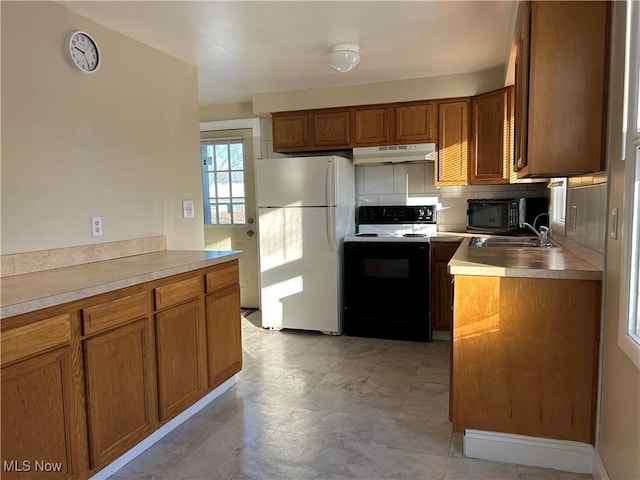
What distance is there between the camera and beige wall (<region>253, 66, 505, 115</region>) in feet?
12.4

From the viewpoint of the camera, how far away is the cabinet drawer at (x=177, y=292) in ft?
7.30

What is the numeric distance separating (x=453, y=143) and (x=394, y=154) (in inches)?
20.0

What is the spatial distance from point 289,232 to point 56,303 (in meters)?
2.54

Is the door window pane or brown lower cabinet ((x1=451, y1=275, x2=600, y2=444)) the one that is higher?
the door window pane

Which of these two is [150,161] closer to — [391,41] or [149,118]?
[149,118]

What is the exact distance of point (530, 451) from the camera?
6.79 feet

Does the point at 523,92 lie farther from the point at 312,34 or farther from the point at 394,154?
the point at 394,154

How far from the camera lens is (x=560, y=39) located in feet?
6.14

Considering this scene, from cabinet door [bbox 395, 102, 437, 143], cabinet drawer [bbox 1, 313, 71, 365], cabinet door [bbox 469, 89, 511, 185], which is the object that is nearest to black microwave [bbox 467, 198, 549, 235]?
cabinet door [bbox 469, 89, 511, 185]

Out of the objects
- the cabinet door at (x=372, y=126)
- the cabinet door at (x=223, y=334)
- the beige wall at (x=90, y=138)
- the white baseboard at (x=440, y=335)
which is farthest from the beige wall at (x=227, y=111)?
the white baseboard at (x=440, y=335)

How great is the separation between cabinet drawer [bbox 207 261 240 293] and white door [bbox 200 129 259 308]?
1.95 meters

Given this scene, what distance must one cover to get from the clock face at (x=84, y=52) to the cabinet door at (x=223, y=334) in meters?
1.43

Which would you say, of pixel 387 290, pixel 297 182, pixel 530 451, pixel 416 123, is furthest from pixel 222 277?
pixel 416 123

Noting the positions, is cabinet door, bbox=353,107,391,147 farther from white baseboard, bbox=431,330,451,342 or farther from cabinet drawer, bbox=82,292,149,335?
cabinet drawer, bbox=82,292,149,335
